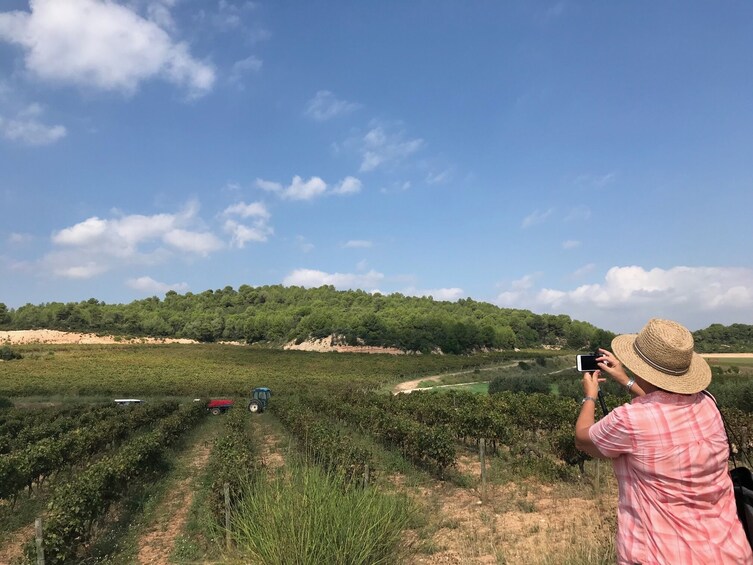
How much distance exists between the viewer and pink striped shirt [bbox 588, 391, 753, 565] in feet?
6.84

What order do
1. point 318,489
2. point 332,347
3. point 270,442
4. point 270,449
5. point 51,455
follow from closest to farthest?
point 318,489
point 51,455
point 270,449
point 270,442
point 332,347

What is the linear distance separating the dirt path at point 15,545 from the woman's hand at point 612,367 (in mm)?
8781

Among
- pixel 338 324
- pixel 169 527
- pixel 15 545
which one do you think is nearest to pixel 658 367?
pixel 169 527

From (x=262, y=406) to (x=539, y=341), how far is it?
111483 millimetres

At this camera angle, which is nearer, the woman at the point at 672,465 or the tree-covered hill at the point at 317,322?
the woman at the point at 672,465

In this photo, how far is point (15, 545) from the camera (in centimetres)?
852

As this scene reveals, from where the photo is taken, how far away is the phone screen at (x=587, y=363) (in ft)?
9.33

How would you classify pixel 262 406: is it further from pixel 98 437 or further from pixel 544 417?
pixel 544 417

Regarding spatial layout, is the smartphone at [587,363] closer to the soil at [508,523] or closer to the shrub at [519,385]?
the soil at [508,523]

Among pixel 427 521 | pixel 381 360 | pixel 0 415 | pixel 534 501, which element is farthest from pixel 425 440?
pixel 381 360

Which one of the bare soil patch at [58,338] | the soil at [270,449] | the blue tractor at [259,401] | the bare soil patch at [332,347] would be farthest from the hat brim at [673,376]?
the bare soil patch at [58,338]

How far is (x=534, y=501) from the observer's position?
874 centimetres

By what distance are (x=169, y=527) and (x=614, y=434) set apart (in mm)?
9200

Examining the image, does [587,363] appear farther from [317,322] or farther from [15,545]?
[317,322]
